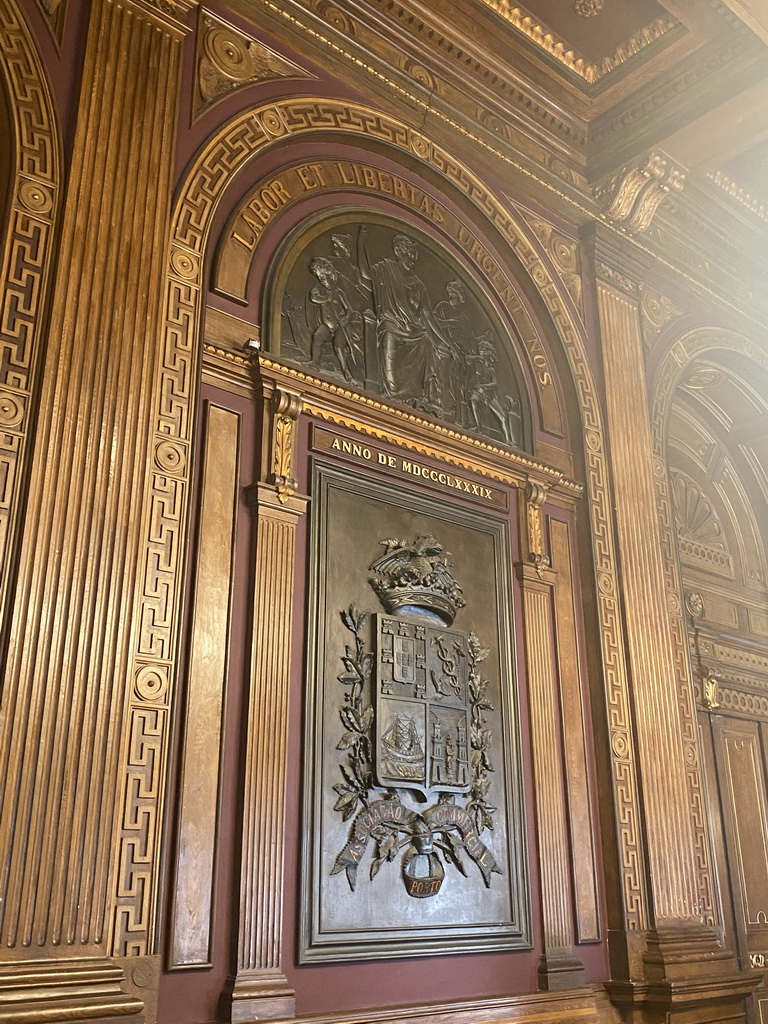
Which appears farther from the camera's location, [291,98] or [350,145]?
[350,145]

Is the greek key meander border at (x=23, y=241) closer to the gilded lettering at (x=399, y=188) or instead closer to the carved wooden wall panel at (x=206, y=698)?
the carved wooden wall panel at (x=206, y=698)

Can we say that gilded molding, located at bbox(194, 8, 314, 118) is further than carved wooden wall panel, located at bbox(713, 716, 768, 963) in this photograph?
No

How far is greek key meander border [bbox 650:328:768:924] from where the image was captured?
5.91m

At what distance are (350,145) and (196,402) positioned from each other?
2.13 metres

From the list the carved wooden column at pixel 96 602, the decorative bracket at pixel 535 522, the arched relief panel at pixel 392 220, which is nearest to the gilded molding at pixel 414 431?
the decorative bracket at pixel 535 522

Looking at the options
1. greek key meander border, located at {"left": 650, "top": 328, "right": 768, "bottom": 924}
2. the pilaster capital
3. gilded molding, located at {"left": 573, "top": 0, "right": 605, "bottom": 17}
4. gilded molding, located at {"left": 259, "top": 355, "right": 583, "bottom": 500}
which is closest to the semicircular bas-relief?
gilded molding, located at {"left": 259, "top": 355, "right": 583, "bottom": 500}

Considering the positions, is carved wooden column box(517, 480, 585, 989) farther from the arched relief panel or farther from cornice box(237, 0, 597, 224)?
cornice box(237, 0, 597, 224)

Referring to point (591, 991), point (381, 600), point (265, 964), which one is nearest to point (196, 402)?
point (381, 600)

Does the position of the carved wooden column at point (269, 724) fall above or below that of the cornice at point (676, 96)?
below

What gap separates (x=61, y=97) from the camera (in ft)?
14.0

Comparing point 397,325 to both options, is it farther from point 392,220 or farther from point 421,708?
point 421,708

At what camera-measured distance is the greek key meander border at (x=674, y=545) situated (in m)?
5.91

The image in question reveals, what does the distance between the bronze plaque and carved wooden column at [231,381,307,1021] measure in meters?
0.16

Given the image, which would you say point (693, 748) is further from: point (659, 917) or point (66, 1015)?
point (66, 1015)
